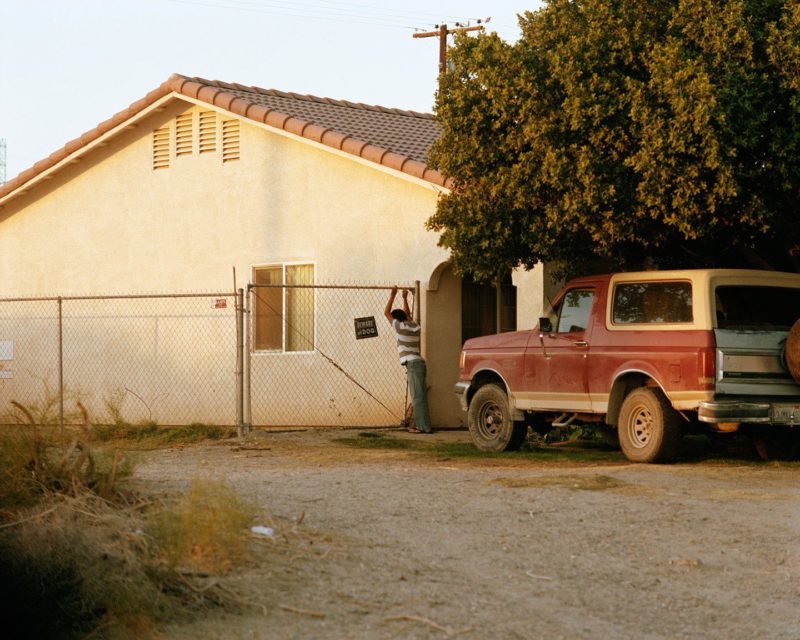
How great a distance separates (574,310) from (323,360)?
5.82 m

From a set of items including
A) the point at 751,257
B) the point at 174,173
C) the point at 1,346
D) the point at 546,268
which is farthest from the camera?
the point at 1,346

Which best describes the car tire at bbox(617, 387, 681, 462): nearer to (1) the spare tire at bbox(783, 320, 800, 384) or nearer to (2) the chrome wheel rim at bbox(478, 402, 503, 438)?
(1) the spare tire at bbox(783, 320, 800, 384)

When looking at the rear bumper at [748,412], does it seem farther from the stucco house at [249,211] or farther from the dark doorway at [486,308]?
the dark doorway at [486,308]

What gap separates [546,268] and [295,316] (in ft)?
13.6

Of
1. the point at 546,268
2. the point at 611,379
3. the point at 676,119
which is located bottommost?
the point at 611,379

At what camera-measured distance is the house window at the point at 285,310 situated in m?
19.4

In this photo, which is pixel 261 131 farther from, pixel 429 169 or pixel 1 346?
pixel 1 346

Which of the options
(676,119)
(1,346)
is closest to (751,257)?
(676,119)

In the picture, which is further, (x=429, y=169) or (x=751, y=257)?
(x=429, y=169)

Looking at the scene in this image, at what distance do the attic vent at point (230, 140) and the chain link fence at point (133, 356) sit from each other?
2159 mm

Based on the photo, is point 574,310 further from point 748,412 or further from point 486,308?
point 486,308

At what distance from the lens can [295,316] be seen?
769 inches

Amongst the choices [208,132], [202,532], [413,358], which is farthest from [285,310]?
[202,532]

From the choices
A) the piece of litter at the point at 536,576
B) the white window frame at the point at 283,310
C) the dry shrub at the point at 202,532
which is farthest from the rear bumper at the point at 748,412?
the white window frame at the point at 283,310
